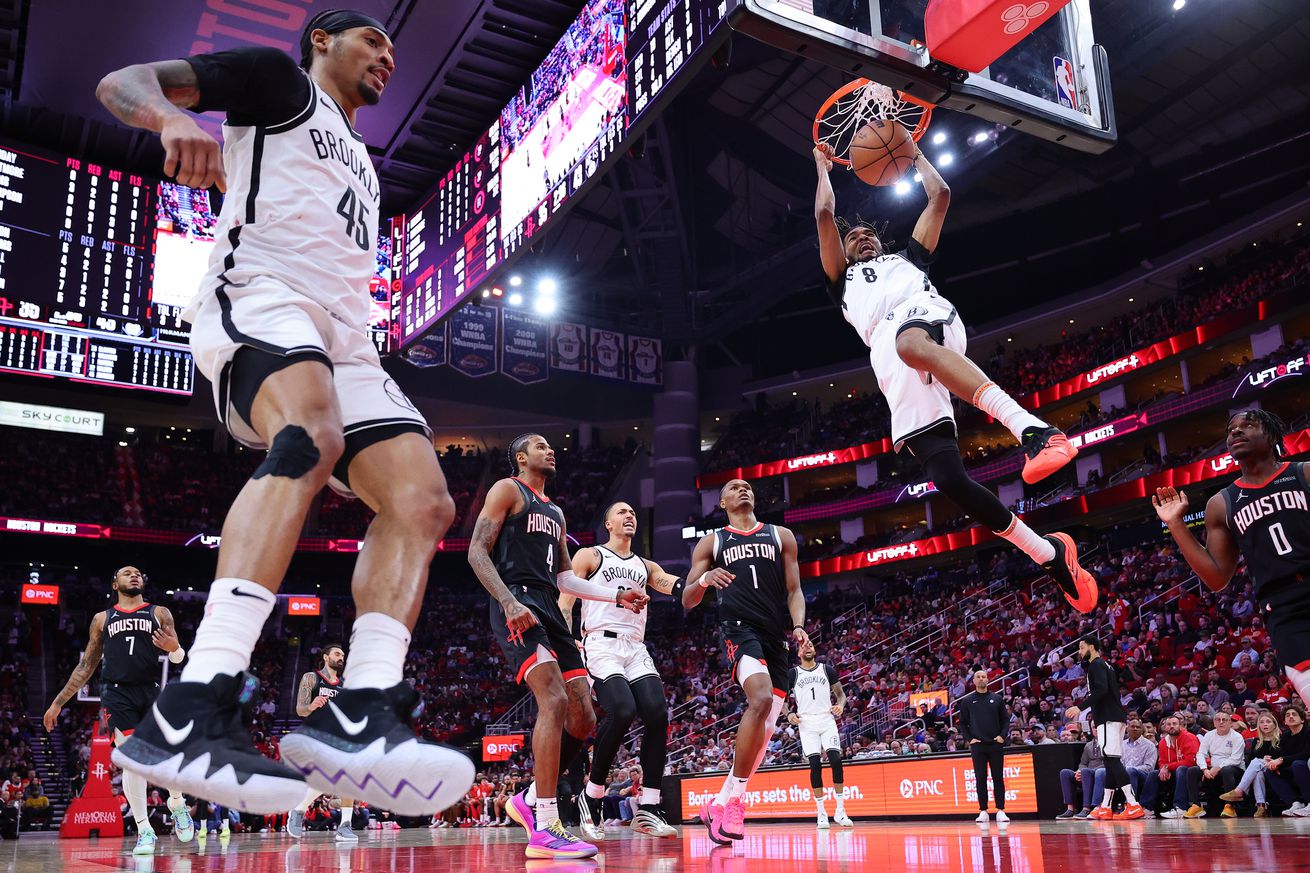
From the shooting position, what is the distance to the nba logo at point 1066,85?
6844 millimetres

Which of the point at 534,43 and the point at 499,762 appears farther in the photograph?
the point at 499,762

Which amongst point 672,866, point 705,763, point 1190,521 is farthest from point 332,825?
point 1190,521

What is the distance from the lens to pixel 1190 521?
1119 inches

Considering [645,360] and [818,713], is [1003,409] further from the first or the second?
[645,360]

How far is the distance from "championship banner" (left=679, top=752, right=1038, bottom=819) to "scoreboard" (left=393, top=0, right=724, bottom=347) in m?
8.29

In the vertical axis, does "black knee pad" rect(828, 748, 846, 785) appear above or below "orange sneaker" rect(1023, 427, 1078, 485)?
below

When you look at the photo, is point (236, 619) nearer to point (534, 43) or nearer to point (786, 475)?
point (534, 43)

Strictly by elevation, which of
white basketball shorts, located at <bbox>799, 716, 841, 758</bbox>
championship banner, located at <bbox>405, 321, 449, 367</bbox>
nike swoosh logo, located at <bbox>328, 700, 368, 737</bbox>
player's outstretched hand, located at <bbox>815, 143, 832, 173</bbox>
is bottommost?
nike swoosh logo, located at <bbox>328, 700, 368, 737</bbox>

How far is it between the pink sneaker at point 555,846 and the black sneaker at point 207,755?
3209 millimetres

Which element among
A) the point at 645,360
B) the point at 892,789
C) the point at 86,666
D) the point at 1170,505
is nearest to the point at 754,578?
the point at 1170,505

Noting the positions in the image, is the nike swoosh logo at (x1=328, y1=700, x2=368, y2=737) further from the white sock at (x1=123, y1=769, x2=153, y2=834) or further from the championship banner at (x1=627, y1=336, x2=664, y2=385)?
the championship banner at (x1=627, y1=336, x2=664, y2=385)

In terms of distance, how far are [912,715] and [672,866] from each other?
16921 millimetres

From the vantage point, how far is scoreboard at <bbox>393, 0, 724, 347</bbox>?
12281 mm

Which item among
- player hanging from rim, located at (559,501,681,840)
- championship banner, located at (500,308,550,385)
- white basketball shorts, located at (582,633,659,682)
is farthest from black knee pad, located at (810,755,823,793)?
championship banner, located at (500,308,550,385)
